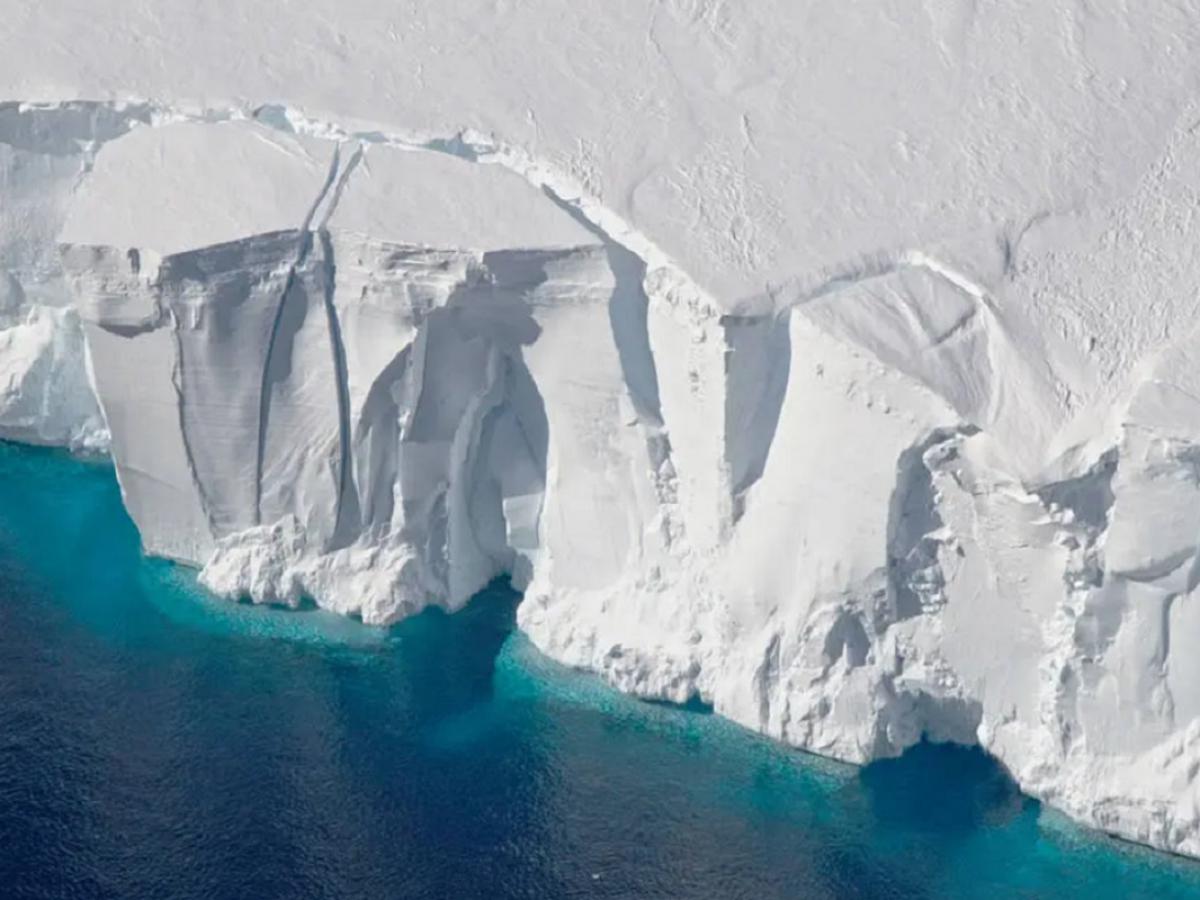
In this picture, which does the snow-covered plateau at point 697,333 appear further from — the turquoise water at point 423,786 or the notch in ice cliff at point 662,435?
the turquoise water at point 423,786

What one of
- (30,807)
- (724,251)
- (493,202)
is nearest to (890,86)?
(724,251)

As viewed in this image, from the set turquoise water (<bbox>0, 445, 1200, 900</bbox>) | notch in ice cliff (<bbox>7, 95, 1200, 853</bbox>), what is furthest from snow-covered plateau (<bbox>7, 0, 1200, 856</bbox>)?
turquoise water (<bbox>0, 445, 1200, 900</bbox>)

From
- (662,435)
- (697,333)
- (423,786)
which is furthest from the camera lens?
(662,435)

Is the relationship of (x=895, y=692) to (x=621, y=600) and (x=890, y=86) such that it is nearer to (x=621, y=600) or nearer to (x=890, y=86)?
(x=621, y=600)

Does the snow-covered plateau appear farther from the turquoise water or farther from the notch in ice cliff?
the turquoise water

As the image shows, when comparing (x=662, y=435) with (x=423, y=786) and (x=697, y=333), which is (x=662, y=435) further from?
(x=423, y=786)

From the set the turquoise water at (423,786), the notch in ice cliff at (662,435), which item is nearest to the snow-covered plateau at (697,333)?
the notch in ice cliff at (662,435)

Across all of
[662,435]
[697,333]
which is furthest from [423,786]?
[697,333]
